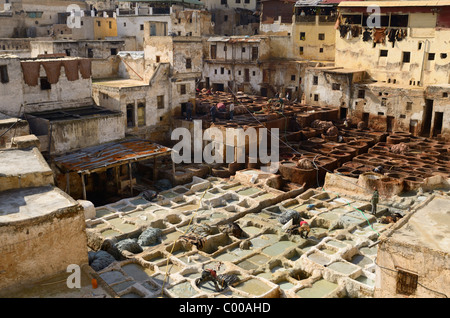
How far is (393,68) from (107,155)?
27.0m

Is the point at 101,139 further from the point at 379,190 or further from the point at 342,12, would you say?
the point at 342,12

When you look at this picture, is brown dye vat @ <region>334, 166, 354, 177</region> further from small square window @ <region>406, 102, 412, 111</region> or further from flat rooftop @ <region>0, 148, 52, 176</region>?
A: flat rooftop @ <region>0, 148, 52, 176</region>

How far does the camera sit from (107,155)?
27.3 m

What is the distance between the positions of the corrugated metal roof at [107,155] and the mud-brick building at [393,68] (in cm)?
1997

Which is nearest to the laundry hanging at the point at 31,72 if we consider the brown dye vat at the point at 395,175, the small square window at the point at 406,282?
the brown dye vat at the point at 395,175

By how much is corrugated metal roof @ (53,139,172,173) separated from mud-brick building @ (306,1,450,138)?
20.0 m

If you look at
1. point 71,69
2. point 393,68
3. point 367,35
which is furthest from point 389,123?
point 71,69

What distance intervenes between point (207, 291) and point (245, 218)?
756cm

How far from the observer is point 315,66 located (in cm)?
4675

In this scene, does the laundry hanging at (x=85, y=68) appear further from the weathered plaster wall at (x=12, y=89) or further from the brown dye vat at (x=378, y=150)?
the brown dye vat at (x=378, y=150)

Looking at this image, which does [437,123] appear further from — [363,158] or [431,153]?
[363,158]

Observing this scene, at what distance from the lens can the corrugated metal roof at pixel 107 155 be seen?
2564 cm

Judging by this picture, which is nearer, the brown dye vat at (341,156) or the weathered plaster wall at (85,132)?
the weathered plaster wall at (85,132)

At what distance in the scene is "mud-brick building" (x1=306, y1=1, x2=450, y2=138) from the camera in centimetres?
3728
